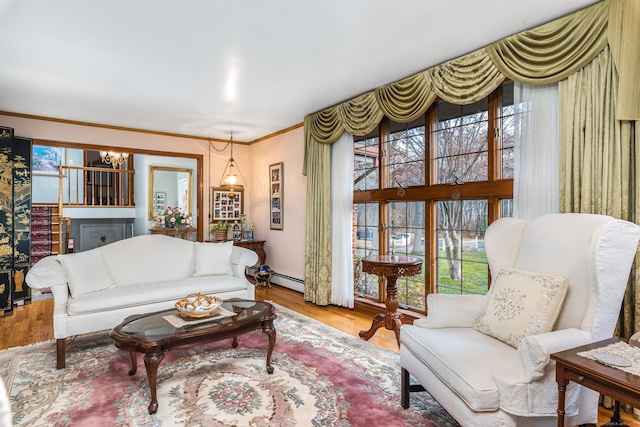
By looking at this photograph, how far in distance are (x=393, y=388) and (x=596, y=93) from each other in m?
2.35

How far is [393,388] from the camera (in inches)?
98.0

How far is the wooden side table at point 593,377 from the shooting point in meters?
1.28

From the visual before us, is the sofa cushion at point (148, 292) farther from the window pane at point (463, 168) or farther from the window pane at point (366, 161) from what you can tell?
the window pane at point (463, 168)

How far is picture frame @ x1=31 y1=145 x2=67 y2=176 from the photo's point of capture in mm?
7629

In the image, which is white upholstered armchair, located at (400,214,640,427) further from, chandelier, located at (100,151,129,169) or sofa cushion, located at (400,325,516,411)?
chandelier, located at (100,151,129,169)

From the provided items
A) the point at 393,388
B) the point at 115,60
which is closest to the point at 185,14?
the point at 115,60

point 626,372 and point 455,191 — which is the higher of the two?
point 455,191

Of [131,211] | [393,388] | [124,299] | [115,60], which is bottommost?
[393,388]

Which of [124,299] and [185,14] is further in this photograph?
[124,299]

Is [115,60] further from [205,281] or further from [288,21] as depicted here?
[205,281]

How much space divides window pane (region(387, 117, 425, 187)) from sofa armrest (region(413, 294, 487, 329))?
5.71ft

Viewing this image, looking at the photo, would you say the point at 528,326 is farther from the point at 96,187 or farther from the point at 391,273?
the point at 96,187

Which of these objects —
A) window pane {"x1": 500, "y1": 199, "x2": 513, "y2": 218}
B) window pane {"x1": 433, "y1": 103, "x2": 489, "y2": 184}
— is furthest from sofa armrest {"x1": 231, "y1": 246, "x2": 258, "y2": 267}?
window pane {"x1": 500, "y1": 199, "x2": 513, "y2": 218}

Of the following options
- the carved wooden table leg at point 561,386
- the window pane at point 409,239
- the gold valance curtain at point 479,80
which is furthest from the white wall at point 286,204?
the carved wooden table leg at point 561,386
